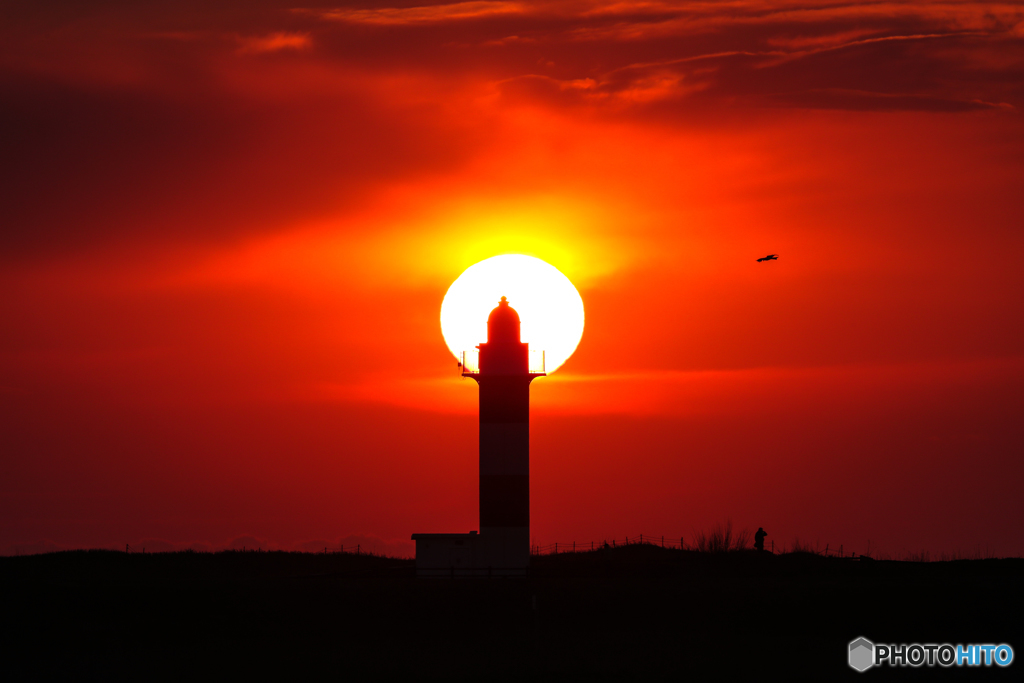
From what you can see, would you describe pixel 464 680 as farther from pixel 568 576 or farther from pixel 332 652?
pixel 568 576

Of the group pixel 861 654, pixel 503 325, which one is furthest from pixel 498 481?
pixel 861 654

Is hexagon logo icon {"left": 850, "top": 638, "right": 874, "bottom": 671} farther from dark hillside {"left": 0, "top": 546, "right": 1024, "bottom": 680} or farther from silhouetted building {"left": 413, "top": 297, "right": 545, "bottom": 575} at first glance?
silhouetted building {"left": 413, "top": 297, "right": 545, "bottom": 575}

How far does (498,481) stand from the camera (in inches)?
1977

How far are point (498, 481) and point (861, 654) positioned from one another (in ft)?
56.4

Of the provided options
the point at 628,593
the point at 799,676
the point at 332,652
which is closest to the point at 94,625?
the point at 332,652

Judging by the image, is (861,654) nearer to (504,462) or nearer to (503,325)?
(504,462)

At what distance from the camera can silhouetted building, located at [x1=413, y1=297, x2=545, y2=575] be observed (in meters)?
50.2
